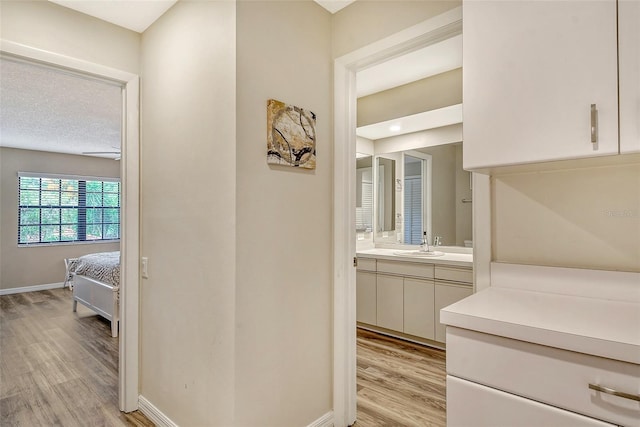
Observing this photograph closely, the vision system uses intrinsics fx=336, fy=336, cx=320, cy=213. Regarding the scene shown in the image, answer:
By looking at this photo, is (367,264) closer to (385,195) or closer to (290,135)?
(385,195)

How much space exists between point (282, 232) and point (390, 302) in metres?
2.06

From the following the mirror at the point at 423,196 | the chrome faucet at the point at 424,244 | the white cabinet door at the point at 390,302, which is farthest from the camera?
the chrome faucet at the point at 424,244

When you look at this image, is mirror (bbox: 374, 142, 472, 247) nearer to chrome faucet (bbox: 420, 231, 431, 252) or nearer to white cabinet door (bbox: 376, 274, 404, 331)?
chrome faucet (bbox: 420, 231, 431, 252)

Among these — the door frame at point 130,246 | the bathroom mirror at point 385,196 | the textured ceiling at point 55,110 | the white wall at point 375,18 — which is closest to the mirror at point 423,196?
the bathroom mirror at point 385,196

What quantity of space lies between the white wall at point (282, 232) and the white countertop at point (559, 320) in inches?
34.3

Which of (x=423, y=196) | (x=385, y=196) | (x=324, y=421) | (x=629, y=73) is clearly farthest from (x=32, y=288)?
(x=629, y=73)

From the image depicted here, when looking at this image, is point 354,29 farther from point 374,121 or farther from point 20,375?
point 20,375

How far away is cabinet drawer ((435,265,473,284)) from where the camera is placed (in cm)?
291

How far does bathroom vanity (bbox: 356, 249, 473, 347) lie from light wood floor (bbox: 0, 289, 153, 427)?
2.23m

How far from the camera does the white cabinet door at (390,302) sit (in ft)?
10.9

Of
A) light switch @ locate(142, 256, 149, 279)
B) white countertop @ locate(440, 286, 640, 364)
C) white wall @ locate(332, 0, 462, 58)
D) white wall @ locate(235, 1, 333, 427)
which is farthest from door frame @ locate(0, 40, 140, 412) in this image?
white countertop @ locate(440, 286, 640, 364)

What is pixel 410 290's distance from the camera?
325 cm

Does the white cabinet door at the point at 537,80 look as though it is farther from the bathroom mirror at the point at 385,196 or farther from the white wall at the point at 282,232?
the bathroom mirror at the point at 385,196

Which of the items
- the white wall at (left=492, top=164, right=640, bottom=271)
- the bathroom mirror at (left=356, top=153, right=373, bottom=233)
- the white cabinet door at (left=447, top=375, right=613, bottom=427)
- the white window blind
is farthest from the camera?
the bathroom mirror at (left=356, top=153, right=373, bottom=233)
